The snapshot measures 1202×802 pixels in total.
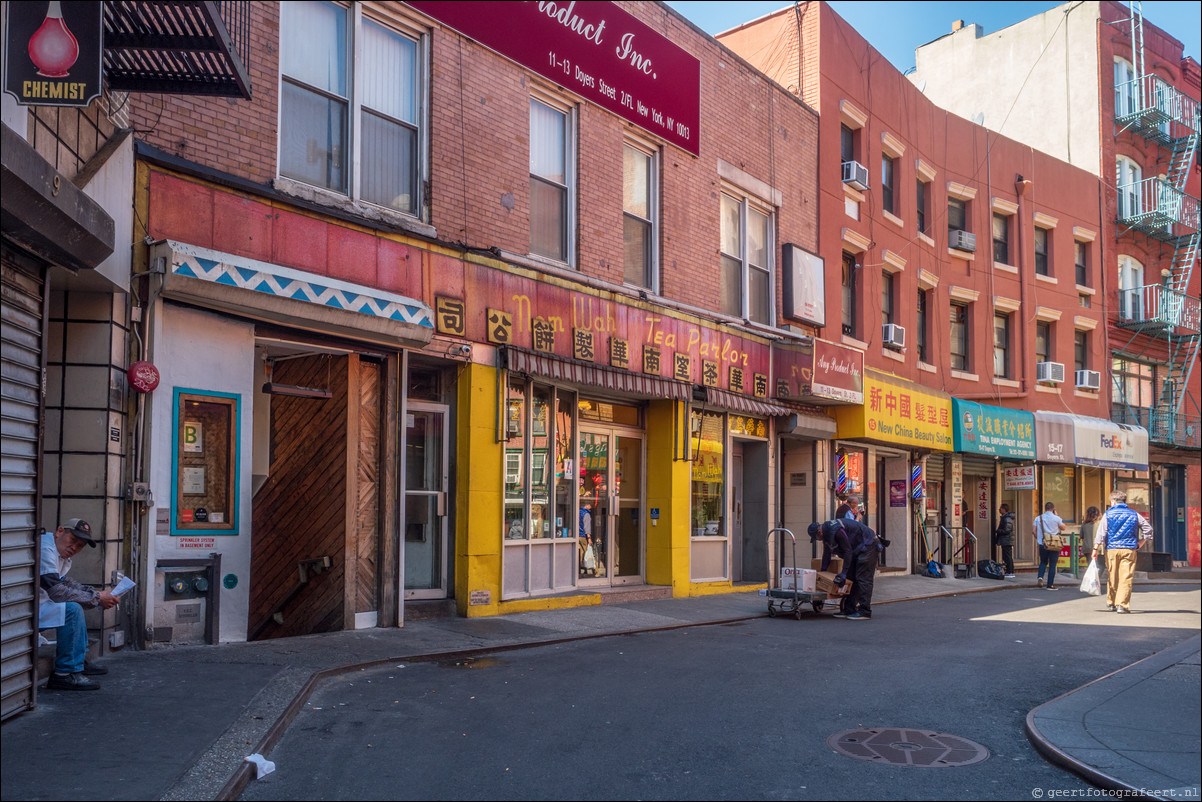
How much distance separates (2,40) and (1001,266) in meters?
24.5

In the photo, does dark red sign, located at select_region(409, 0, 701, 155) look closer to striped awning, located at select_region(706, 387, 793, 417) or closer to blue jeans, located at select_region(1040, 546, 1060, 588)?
striped awning, located at select_region(706, 387, 793, 417)

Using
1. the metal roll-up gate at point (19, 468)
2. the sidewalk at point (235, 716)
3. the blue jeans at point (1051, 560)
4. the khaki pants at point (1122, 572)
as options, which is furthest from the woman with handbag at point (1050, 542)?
the metal roll-up gate at point (19, 468)

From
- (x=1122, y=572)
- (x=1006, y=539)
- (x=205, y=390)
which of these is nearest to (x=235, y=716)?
(x=205, y=390)

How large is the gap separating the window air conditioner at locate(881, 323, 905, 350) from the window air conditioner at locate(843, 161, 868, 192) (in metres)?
3.09

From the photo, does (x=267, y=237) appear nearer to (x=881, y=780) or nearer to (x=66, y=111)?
(x=66, y=111)

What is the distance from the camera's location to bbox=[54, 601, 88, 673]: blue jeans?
6965 millimetres

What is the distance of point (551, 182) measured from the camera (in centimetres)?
1409

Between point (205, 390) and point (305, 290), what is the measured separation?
51.2 inches

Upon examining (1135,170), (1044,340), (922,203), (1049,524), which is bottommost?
(1049,524)

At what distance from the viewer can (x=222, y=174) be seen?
378 inches

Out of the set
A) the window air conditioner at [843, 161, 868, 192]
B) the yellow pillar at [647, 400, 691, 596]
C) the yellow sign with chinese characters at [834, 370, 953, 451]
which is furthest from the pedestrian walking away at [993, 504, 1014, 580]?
the yellow pillar at [647, 400, 691, 596]

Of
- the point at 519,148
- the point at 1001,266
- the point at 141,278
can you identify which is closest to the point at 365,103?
the point at 519,148

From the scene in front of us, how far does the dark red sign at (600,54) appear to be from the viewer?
12.8 metres

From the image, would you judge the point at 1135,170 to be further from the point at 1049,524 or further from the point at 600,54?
the point at 600,54
